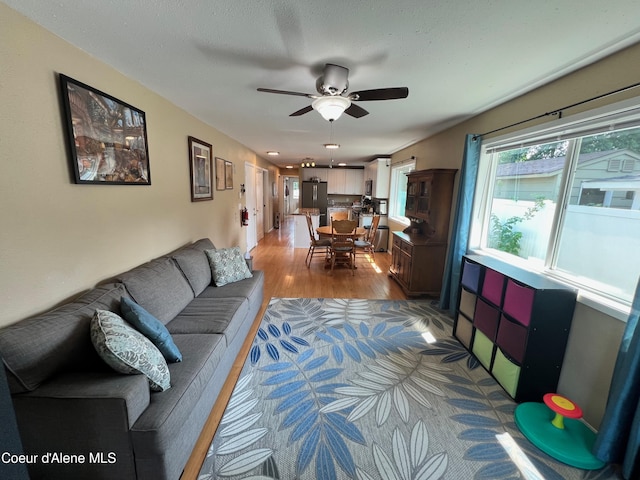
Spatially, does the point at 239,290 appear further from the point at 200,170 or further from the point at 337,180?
the point at 337,180

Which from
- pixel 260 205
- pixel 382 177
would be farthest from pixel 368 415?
pixel 260 205

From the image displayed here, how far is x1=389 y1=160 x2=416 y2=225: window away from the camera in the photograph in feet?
19.4

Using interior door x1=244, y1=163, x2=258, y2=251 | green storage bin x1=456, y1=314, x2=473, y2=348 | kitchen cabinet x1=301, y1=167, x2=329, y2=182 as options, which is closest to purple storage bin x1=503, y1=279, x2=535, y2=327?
green storage bin x1=456, y1=314, x2=473, y2=348

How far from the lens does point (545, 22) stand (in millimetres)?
1367

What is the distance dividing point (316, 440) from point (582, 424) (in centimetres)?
179

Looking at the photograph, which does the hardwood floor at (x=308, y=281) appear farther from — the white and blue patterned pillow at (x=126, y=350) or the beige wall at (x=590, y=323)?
the beige wall at (x=590, y=323)

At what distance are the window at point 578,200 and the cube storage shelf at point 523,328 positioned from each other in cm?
24

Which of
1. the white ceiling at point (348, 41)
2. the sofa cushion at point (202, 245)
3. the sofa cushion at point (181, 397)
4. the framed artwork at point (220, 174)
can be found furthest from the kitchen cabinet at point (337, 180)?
the sofa cushion at point (181, 397)

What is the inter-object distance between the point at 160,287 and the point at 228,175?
2.96 metres

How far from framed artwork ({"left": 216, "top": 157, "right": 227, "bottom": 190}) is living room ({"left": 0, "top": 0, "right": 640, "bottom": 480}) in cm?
146

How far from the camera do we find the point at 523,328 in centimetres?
187

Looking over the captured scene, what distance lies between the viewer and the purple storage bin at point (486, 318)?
2162mm

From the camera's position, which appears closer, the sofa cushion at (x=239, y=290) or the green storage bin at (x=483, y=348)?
the green storage bin at (x=483, y=348)

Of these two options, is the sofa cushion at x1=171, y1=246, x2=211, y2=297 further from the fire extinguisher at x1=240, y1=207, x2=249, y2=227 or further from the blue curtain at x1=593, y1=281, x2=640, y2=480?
the blue curtain at x1=593, y1=281, x2=640, y2=480
